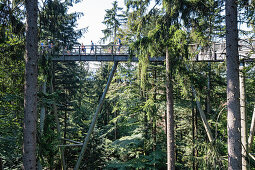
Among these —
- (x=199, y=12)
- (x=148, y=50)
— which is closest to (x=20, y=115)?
(x=148, y=50)

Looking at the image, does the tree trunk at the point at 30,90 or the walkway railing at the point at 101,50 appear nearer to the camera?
the tree trunk at the point at 30,90

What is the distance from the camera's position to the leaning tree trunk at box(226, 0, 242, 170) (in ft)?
13.3

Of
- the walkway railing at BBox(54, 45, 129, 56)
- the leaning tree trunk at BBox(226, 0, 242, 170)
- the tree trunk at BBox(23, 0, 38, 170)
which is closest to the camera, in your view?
the leaning tree trunk at BBox(226, 0, 242, 170)

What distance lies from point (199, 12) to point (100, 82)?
15.2 meters

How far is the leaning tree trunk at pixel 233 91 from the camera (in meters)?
4.05

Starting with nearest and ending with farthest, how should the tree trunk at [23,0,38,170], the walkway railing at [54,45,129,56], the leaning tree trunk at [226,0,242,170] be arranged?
the leaning tree trunk at [226,0,242,170]
the tree trunk at [23,0,38,170]
the walkway railing at [54,45,129,56]

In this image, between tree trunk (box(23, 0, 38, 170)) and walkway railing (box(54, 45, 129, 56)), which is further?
walkway railing (box(54, 45, 129, 56))

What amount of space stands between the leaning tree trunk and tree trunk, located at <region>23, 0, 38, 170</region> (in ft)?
16.0

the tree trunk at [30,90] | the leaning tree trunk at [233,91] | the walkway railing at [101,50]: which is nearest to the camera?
the leaning tree trunk at [233,91]

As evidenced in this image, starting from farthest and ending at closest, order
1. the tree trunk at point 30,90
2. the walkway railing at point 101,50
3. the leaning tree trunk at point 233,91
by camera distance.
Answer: the walkway railing at point 101,50 → the tree trunk at point 30,90 → the leaning tree trunk at point 233,91

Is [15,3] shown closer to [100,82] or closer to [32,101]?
[32,101]

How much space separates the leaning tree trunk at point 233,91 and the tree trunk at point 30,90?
488cm

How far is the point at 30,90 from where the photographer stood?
4516 mm

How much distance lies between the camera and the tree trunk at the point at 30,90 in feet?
14.5
